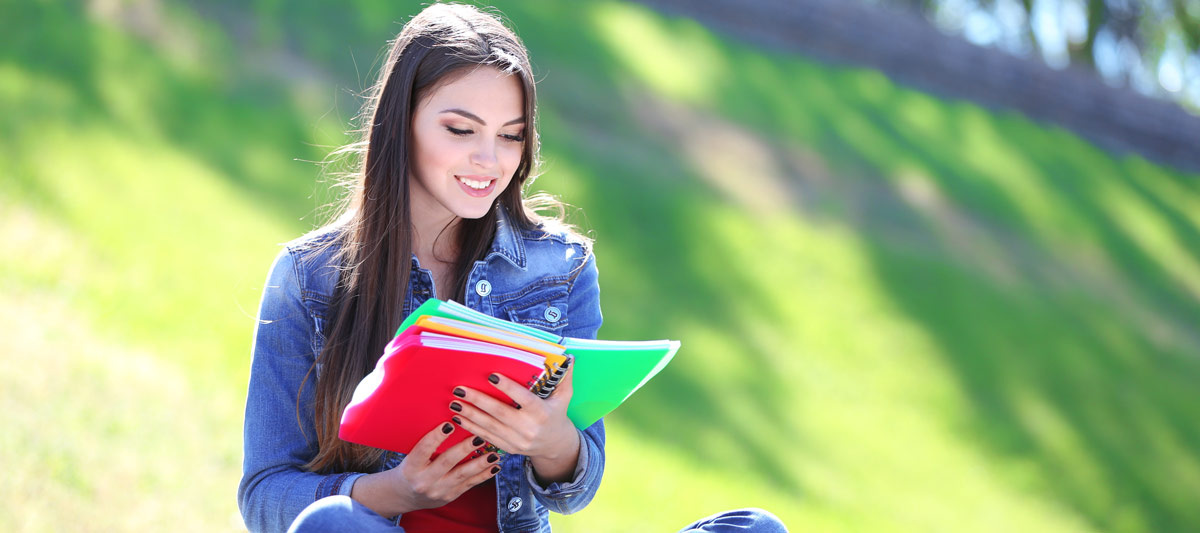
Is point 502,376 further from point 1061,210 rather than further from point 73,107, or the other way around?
point 1061,210

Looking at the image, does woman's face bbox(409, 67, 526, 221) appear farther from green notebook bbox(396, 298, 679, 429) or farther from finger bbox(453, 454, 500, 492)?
finger bbox(453, 454, 500, 492)

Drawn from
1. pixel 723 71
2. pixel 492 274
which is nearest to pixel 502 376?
pixel 492 274

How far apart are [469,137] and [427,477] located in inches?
23.2

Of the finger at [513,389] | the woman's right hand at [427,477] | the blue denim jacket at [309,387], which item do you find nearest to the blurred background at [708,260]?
the blue denim jacket at [309,387]

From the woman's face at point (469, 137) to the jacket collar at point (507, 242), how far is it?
144 mm

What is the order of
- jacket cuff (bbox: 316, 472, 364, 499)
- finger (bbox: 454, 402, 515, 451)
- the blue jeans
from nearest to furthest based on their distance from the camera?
the blue jeans → finger (bbox: 454, 402, 515, 451) → jacket cuff (bbox: 316, 472, 364, 499)

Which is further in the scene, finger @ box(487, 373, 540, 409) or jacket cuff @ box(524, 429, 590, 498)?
jacket cuff @ box(524, 429, 590, 498)

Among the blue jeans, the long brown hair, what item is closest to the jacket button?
the long brown hair

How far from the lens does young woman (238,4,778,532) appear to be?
1.74 meters

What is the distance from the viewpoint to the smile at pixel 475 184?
1.83 m

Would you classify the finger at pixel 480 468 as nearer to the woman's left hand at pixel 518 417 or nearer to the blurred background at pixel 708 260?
the woman's left hand at pixel 518 417

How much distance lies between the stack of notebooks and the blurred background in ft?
4.10

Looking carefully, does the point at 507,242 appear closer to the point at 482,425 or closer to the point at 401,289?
the point at 401,289

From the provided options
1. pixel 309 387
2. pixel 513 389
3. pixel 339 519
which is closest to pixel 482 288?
pixel 309 387
